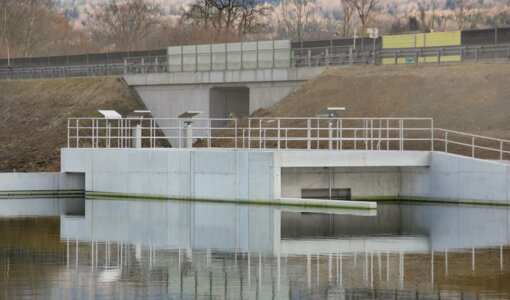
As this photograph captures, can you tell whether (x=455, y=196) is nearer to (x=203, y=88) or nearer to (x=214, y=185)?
(x=214, y=185)

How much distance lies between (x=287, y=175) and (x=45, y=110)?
3623 cm

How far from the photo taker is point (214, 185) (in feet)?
140

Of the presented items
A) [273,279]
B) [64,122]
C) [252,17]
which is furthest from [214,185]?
[252,17]

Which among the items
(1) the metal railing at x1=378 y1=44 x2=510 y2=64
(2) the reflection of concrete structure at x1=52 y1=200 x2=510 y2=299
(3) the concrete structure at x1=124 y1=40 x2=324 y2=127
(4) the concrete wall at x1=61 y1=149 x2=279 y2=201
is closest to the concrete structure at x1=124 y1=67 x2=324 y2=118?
(3) the concrete structure at x1=124 y1=40 x2=324 y2=127

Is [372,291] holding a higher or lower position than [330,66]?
lower

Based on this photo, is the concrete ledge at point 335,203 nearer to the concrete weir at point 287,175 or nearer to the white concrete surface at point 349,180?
the concrete weir at point 287,175

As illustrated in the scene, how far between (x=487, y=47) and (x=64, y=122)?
25758 millimetres

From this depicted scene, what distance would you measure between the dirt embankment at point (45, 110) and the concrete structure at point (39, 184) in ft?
48.8

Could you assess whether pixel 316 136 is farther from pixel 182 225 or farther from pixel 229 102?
pixel 182 225

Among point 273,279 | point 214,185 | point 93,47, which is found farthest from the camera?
point 93,47

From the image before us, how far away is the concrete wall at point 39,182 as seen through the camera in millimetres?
48125

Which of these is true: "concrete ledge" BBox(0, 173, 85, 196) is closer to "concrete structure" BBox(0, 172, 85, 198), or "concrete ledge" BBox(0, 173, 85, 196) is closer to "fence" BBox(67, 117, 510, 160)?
"concrete structure" BBox(0, 172, 85, 198)

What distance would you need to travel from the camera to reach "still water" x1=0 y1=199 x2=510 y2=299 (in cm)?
2228

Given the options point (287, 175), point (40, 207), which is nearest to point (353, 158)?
point (287, 175)
